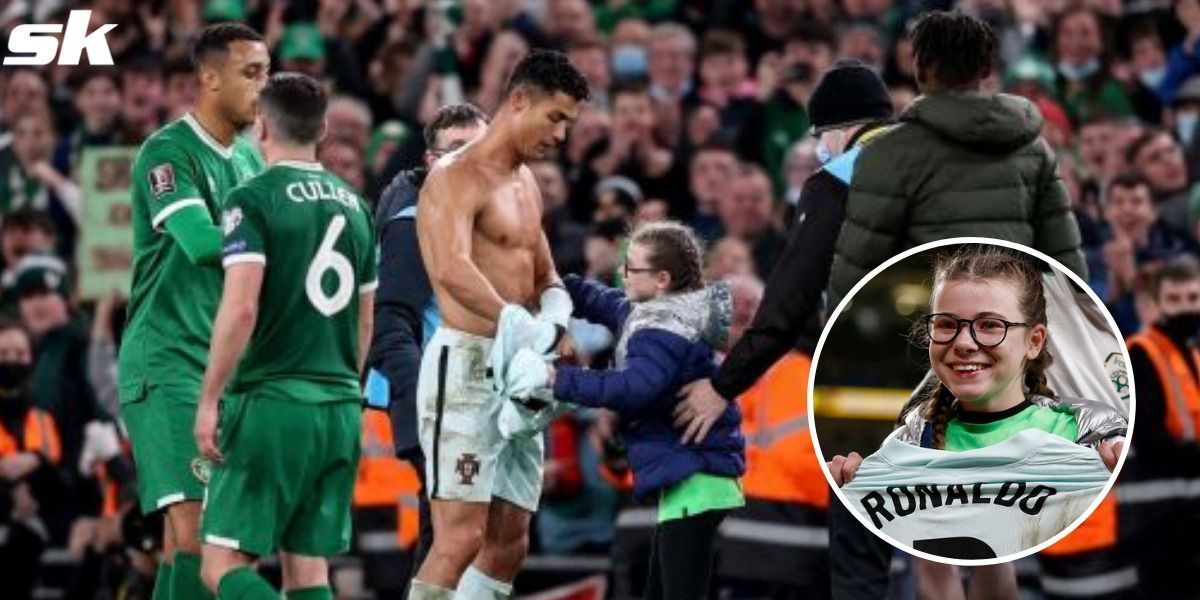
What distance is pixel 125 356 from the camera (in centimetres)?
1083

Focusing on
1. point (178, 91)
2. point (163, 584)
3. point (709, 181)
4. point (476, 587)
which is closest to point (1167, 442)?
point (709, 181)

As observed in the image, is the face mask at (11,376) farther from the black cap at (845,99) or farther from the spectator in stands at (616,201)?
the black cap at (845,99)

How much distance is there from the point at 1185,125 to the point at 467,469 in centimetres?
749

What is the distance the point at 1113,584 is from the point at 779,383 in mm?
1984

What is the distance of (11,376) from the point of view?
1648cm

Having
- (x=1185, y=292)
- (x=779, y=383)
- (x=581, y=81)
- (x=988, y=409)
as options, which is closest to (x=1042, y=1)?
(x=1185, y=292)

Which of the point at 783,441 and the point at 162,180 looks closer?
the point at 162,180

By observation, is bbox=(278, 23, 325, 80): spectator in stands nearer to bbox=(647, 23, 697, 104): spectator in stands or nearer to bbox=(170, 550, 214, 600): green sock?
bbox=(647, 23, 697, 104): spectator in stands

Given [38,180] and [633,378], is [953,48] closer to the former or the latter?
[633,378]

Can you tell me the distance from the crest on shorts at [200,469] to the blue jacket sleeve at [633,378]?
1.32m

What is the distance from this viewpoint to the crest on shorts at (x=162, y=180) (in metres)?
10.6

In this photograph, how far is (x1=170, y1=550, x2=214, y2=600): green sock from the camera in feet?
34.7

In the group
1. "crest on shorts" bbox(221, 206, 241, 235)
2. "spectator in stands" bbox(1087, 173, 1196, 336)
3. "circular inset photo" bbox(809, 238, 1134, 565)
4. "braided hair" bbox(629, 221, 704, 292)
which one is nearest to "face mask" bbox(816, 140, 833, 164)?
"braided hair" bbox(629, 221, 704, 292)

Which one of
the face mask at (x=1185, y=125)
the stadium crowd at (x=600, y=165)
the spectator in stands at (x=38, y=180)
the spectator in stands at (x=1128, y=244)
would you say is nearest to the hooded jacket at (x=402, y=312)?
the stadium crowd at (x=600, y=165)
